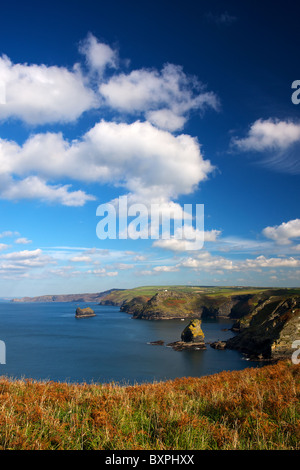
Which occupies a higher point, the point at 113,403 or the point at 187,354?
the point at 113,403

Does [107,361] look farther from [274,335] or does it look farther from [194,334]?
[274,335]

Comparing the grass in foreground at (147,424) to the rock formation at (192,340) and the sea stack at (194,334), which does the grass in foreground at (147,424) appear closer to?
the rock formation at (192,340)

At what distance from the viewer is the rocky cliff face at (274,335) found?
65.1 m

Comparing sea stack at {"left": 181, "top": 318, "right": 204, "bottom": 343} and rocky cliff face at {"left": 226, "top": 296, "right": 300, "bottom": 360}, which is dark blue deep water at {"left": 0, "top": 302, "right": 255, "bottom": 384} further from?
sea stack at {"left": 181, "top": 318, "right": 204, "bottom": 343}

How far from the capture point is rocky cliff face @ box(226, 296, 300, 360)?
214 ft

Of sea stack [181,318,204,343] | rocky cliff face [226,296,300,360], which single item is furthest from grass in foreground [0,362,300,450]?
sea stack [181,318,204,343]

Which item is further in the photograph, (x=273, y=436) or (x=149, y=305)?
(x=149, y=305)

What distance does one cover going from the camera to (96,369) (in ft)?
211

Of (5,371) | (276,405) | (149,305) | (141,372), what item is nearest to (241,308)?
(149,305)

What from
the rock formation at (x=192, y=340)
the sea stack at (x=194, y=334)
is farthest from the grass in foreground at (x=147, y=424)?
the sea stack at (x=194, y=334)

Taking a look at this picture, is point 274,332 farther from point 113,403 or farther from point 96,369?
point 113,403

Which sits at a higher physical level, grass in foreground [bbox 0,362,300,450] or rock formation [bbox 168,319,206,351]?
grass in foreground [bbox 0,362,300,450]
